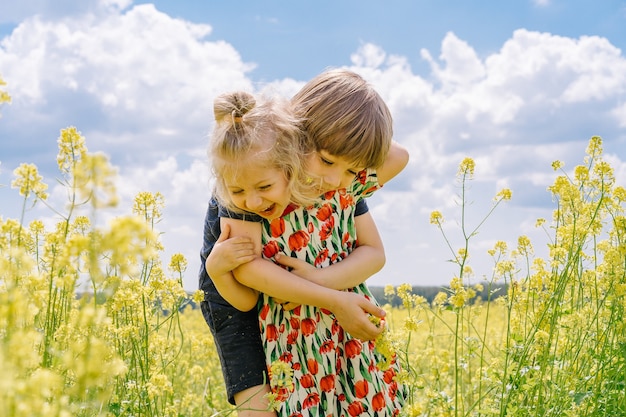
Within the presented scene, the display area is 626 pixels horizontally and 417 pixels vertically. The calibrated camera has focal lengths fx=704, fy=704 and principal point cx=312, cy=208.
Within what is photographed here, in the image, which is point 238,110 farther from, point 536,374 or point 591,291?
point 591,291

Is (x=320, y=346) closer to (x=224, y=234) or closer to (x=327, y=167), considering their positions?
(x=224, y=234)

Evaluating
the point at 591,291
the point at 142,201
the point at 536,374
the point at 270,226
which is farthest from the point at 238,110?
the point at 591,291

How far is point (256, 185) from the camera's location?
289cm

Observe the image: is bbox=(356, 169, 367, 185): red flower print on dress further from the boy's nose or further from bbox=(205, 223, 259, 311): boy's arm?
bbox=(205, 223, 259, 311): boy's arm

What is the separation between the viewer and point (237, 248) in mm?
2996

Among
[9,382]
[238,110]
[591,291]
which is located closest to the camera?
[9,382]

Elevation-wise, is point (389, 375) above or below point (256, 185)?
below

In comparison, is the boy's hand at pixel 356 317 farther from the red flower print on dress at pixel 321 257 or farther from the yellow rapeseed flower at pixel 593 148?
the yellow rapeseed flower at pixel 593 148

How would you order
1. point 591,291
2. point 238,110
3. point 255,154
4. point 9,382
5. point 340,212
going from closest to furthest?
point 9,382 → point 255,154 → point 238,110 → point 340,212 → point 591,291

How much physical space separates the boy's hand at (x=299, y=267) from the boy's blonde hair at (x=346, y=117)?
50cm

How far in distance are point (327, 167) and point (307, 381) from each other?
0.96m

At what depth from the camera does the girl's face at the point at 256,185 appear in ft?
9.43

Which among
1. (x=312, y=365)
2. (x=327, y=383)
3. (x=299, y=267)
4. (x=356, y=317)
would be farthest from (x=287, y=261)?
(x=327, y=383)

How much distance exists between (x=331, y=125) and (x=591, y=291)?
1.91 meters
